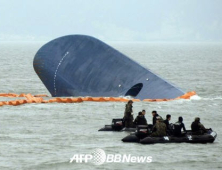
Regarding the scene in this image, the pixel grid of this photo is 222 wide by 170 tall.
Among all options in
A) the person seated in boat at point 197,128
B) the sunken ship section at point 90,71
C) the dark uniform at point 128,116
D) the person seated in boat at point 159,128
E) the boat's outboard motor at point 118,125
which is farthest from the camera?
the sunken ship section at point 90,71

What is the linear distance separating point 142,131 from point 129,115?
11.1ft

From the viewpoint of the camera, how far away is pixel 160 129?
138 feet

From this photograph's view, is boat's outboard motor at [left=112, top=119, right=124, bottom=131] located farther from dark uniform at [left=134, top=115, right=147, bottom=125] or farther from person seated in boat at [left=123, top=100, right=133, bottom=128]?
dark uniform at [left=134, top=115, right=147, bottom=125]

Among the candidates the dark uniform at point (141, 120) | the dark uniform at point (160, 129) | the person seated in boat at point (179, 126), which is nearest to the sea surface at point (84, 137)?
the dark uniform at point (160, 129)

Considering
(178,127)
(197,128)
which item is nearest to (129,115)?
(178,127)

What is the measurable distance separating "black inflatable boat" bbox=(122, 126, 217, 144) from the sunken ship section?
811 inches

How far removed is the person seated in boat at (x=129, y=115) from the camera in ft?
150

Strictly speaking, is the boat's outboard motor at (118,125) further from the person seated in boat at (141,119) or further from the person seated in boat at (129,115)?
the person seated in boat at (141,119)

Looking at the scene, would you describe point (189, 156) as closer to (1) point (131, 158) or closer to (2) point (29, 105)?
(1) point (131, 158)

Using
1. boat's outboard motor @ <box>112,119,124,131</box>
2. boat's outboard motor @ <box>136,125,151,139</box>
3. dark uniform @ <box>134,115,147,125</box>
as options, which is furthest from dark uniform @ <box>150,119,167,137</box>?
boat's outboard motor @ <box>112,119,124,131</box>

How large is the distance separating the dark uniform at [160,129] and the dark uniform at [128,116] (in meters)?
3.33

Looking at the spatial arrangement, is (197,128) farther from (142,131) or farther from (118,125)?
(118,125)

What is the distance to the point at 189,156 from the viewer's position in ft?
131

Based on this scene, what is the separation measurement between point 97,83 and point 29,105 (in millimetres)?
10016
